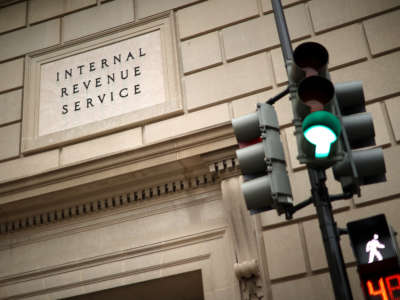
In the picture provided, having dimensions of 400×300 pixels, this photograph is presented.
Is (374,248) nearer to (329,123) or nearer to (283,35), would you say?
(329,123)

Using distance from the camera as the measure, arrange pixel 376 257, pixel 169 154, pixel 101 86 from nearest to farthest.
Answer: pixel 376 257
pixel 169 154
pixel 101 86

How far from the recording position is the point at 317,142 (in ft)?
15.3

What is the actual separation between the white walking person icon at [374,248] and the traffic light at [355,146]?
0.48 meters

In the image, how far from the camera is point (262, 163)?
5.23m

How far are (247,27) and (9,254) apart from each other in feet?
17.7

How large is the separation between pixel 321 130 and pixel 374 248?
99 centimetres

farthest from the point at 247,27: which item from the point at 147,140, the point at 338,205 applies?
the point at 338,205

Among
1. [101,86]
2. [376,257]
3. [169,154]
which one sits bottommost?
[376,257]

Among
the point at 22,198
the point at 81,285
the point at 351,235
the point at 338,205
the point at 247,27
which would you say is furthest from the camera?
the point at 247,27

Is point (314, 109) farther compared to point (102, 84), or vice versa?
point (102, 84)

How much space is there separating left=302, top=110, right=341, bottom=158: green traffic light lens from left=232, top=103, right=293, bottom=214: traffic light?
1.70 ft

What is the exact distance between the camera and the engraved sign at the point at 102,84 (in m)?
10.0

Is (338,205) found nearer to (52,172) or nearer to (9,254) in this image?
(52,172)

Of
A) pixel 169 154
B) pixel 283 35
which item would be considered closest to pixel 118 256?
pixel 169 154
